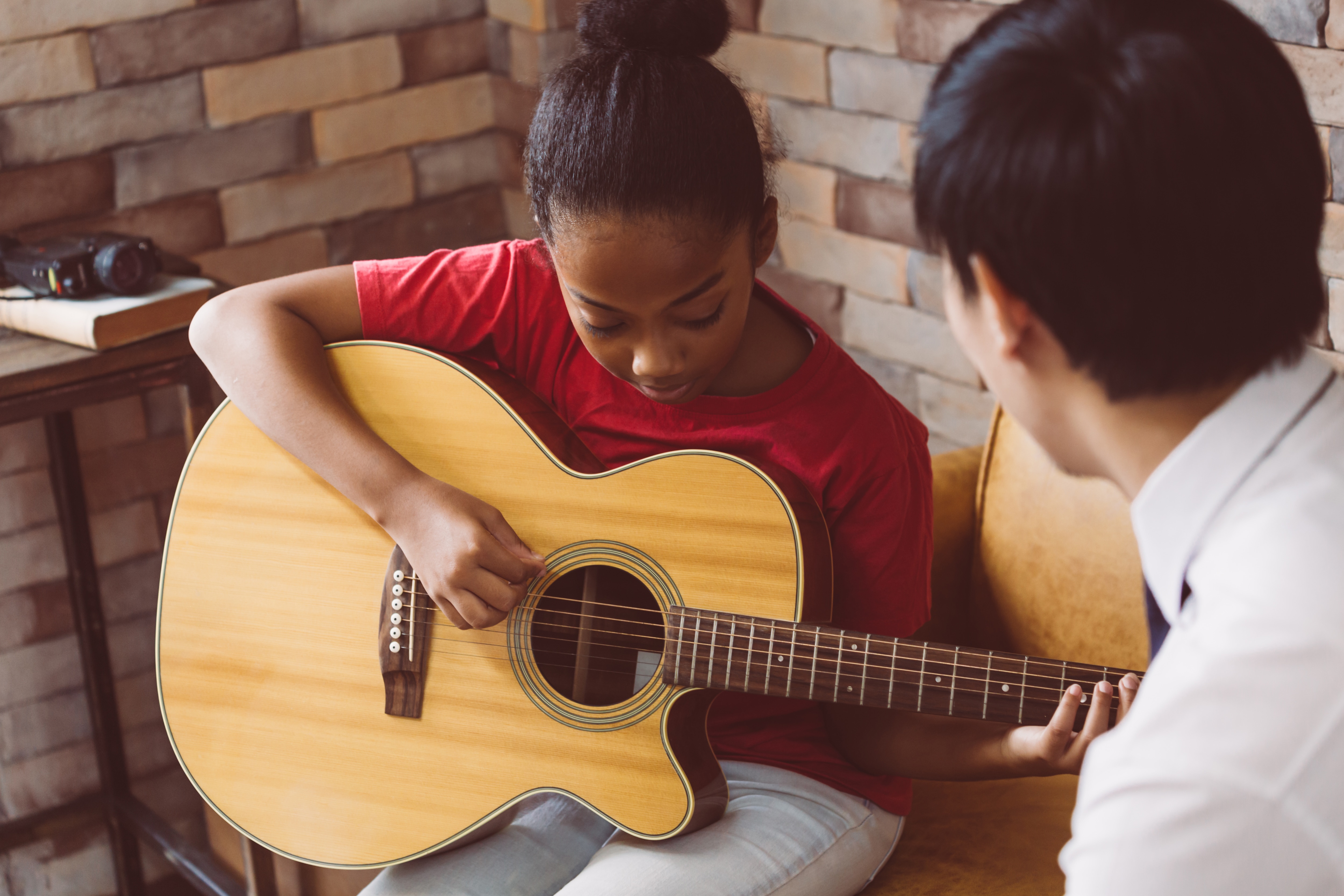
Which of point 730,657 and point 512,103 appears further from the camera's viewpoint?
point 512,103

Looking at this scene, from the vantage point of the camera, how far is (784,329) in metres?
1.22

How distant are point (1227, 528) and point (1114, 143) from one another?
0.21 metres

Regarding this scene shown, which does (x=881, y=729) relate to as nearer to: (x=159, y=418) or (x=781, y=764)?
(x=781, y=764)

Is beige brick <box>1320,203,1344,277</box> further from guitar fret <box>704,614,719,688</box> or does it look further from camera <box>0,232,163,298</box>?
camera <box>0,232,163,298</box>

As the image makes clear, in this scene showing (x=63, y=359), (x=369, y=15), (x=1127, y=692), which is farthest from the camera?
(x=369, y=15)

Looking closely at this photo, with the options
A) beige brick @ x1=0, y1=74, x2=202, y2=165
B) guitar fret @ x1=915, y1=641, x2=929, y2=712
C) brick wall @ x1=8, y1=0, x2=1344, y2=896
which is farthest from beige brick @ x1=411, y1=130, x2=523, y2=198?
guitar fret @ x1=915, y1=641, x2=929, y2=712

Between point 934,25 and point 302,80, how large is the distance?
0.95 metres

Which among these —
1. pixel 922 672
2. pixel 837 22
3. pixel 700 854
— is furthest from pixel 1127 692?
pixel 837 22

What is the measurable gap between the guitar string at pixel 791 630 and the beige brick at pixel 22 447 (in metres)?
0.96

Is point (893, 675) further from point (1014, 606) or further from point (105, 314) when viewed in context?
point (105, 314)

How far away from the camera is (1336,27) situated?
3.98 ft

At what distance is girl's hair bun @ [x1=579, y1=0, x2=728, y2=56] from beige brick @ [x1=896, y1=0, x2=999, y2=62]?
0.56 metres

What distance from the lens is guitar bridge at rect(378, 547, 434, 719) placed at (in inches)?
46.1

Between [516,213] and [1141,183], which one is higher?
[1141,183]
